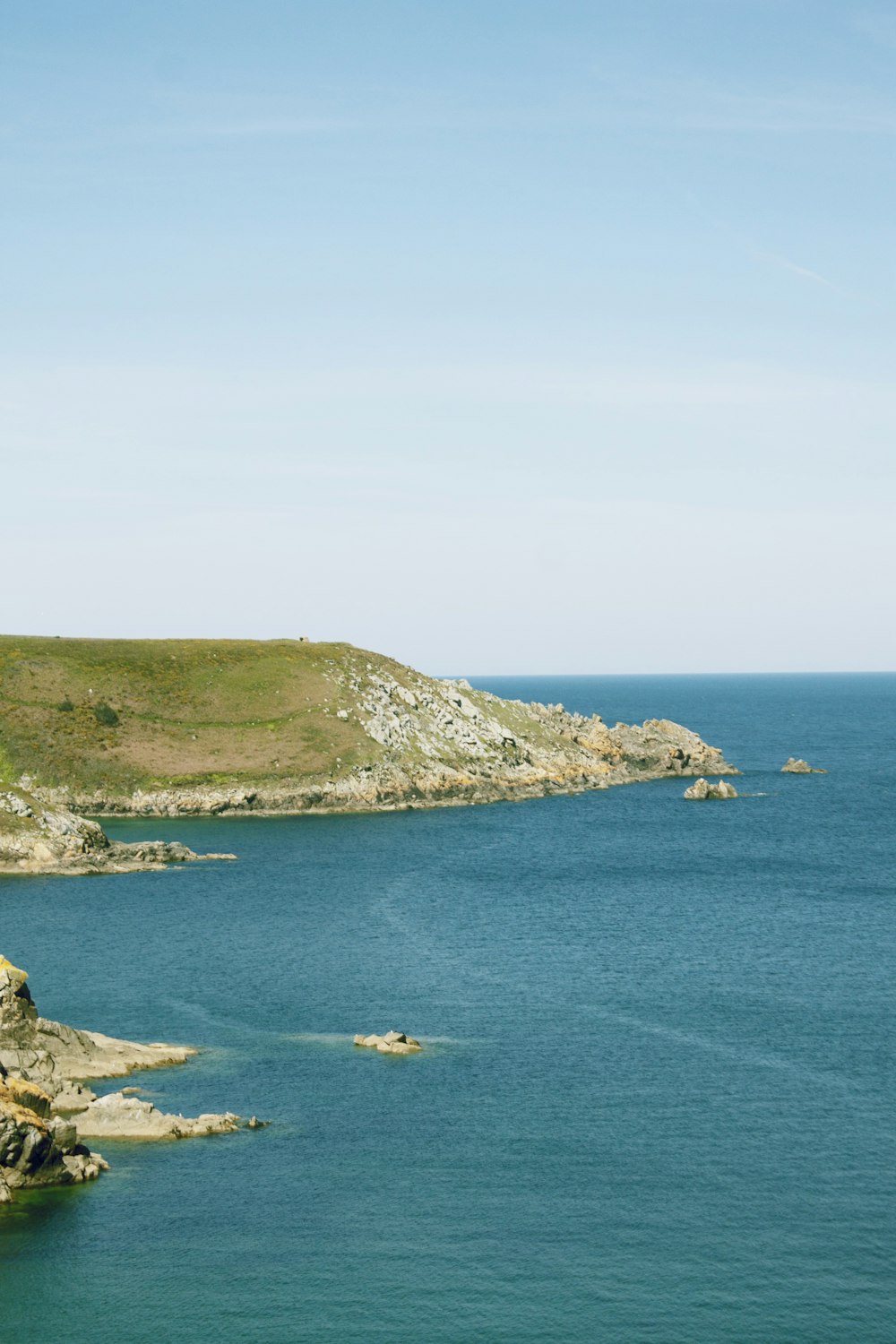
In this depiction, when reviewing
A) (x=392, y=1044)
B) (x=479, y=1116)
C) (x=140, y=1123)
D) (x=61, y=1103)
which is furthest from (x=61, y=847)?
(x=479, y=1116)

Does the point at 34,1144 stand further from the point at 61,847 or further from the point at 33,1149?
the point at 61,847

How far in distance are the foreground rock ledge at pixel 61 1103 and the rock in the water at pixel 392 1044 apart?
1108 centimetres

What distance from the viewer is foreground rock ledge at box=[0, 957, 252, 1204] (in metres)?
64.6

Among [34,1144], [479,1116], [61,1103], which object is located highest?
[34,1144]

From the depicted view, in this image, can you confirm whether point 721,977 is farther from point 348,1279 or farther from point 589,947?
point 348,1279

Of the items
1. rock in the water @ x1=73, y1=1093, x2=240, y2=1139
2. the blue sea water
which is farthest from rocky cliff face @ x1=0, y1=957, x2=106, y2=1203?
rock in the water @ x1=73, y1=1093, x2=240, y2=1139

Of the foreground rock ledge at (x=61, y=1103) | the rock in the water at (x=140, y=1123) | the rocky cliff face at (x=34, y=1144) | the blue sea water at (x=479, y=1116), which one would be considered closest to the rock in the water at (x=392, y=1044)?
the blue sea water at (x=479, y=1116)

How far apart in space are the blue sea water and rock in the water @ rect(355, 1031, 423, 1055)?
1137 millimetres

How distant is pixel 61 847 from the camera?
14900 centimetres

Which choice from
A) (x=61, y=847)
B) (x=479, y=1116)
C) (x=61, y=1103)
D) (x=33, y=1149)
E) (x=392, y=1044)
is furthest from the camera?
(x=61, y=847)

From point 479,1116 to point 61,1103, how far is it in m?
23.2

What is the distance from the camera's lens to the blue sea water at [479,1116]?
54.8 m

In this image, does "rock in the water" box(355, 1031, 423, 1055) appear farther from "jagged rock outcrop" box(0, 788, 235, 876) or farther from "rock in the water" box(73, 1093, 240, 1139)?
"jagged rock outcrop" box(0, 788, 235, 876)

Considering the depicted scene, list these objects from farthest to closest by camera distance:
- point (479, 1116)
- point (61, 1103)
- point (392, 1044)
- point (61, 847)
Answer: point (61, 847), point (392, 1044), point (61, 1103), point (479, 1116)
